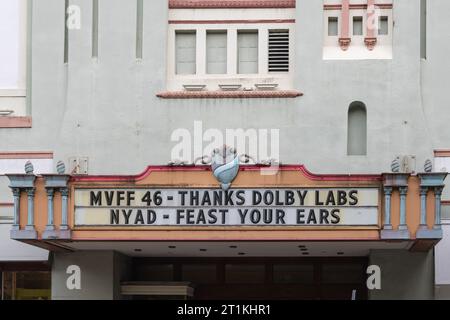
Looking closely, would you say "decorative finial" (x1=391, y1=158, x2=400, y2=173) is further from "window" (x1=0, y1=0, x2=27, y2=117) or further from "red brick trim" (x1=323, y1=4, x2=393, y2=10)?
"window" (x1=0, y1=0, x2=27, y2=117)

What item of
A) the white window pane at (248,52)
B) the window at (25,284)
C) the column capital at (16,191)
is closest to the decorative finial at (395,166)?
the white window pane at (248,52)

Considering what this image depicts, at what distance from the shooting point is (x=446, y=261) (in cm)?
3328

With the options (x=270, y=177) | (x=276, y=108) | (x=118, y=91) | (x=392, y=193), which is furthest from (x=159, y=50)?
(x=392, y=193)

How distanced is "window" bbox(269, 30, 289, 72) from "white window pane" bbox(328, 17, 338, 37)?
1.39 m

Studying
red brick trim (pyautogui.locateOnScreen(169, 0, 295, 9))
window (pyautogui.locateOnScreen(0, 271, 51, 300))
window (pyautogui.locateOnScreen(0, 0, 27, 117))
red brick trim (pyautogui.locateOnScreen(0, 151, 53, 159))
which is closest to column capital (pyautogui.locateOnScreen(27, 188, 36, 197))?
red brick trim (pyautogui.locateOnScreen(0, 151, 53, 159))

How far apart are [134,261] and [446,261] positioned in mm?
10496

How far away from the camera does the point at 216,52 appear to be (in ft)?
117

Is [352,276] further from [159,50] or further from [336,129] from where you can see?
[159,50]

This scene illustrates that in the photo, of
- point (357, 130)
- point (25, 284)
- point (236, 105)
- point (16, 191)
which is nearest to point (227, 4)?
point (236, 105)

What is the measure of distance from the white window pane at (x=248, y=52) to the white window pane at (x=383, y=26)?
4.01 meters

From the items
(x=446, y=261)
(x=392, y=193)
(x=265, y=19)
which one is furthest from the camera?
(x=265, y=19)

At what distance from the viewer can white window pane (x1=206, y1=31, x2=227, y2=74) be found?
35.7m

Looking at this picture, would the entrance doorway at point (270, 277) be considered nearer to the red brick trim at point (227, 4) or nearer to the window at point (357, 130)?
the window at point (357, 130)

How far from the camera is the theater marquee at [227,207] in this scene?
103 feet
